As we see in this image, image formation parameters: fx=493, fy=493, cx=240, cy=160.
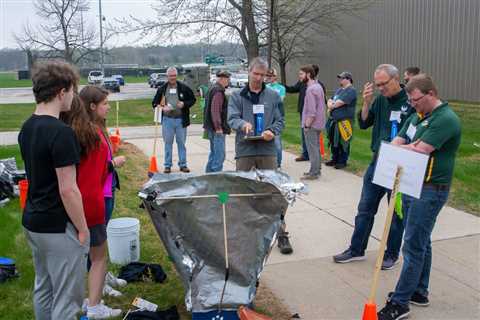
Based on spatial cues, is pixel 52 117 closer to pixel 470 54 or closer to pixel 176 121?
pixel 176 121

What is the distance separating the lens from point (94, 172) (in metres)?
3.25

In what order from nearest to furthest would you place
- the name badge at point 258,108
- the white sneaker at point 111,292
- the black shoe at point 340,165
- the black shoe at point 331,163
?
1. the white sneaker at point 111,292
2. the name badge at point 258,108
3. the black shoe at point 340,165
4. the black shoe at point 331,163

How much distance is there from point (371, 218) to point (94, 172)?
2.73m

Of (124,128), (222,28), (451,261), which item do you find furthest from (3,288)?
(222,28)

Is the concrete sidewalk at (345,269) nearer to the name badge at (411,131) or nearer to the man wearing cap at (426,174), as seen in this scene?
the man wearing cap at (426,174)

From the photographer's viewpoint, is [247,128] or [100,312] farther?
[247,128]

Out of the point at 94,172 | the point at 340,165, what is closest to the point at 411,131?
the point at 94,172

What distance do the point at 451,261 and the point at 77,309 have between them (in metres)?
3.58

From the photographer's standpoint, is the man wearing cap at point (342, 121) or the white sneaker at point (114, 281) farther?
the man wearing cap at point (342, 121)

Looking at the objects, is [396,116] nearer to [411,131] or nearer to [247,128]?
[411,131]

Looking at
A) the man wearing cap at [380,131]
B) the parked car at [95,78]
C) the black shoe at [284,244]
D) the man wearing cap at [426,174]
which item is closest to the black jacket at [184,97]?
the black shoe at [284,244]

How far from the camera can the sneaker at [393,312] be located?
3719 mm

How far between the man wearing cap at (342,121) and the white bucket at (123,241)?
5266mm

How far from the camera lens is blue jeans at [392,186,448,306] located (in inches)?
142
